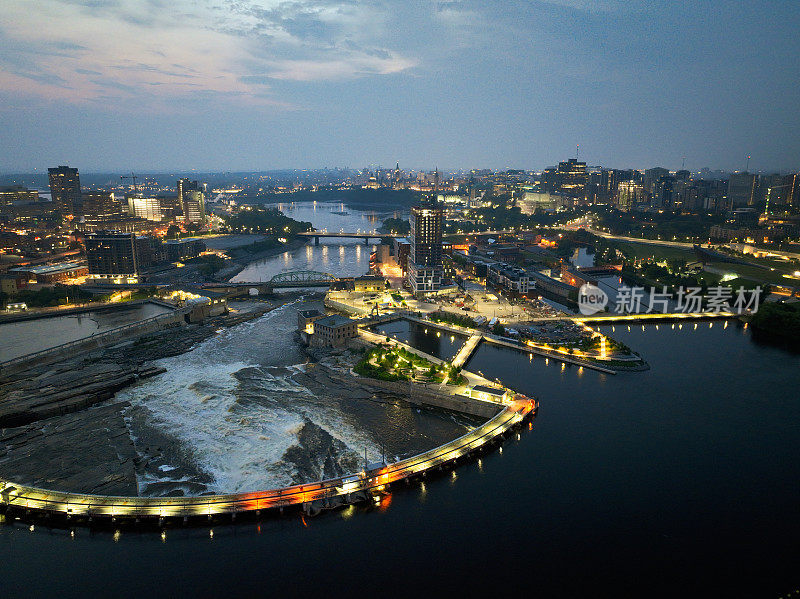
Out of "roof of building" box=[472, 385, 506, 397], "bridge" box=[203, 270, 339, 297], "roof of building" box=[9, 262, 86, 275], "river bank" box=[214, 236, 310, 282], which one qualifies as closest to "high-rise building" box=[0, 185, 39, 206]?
"roof of building" box=[9, 262, 86, 275]

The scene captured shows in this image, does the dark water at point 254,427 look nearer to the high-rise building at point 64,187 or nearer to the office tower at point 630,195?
the high-rise building at point 64,187

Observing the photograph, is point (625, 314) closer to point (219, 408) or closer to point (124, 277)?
point (219, 408)

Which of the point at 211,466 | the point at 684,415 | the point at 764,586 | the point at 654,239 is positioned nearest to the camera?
the point at 764,586

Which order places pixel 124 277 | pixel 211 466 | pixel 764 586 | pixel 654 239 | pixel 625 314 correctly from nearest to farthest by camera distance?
1. pixel 764 586
2. pixel 211 466
3. pixel 625 314
4. pixel 124 277
5. pixel 654 239

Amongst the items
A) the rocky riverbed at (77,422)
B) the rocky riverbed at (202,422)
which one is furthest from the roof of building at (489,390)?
the rocky riverbed at (77,422)

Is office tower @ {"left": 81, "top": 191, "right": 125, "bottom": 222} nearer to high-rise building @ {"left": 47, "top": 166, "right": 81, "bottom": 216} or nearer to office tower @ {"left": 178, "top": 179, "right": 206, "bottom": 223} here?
high-rise building @ {"left": 47, "top": 166, "right": 81, "bottom": 216}

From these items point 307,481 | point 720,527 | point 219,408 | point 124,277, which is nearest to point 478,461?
point 307,481
